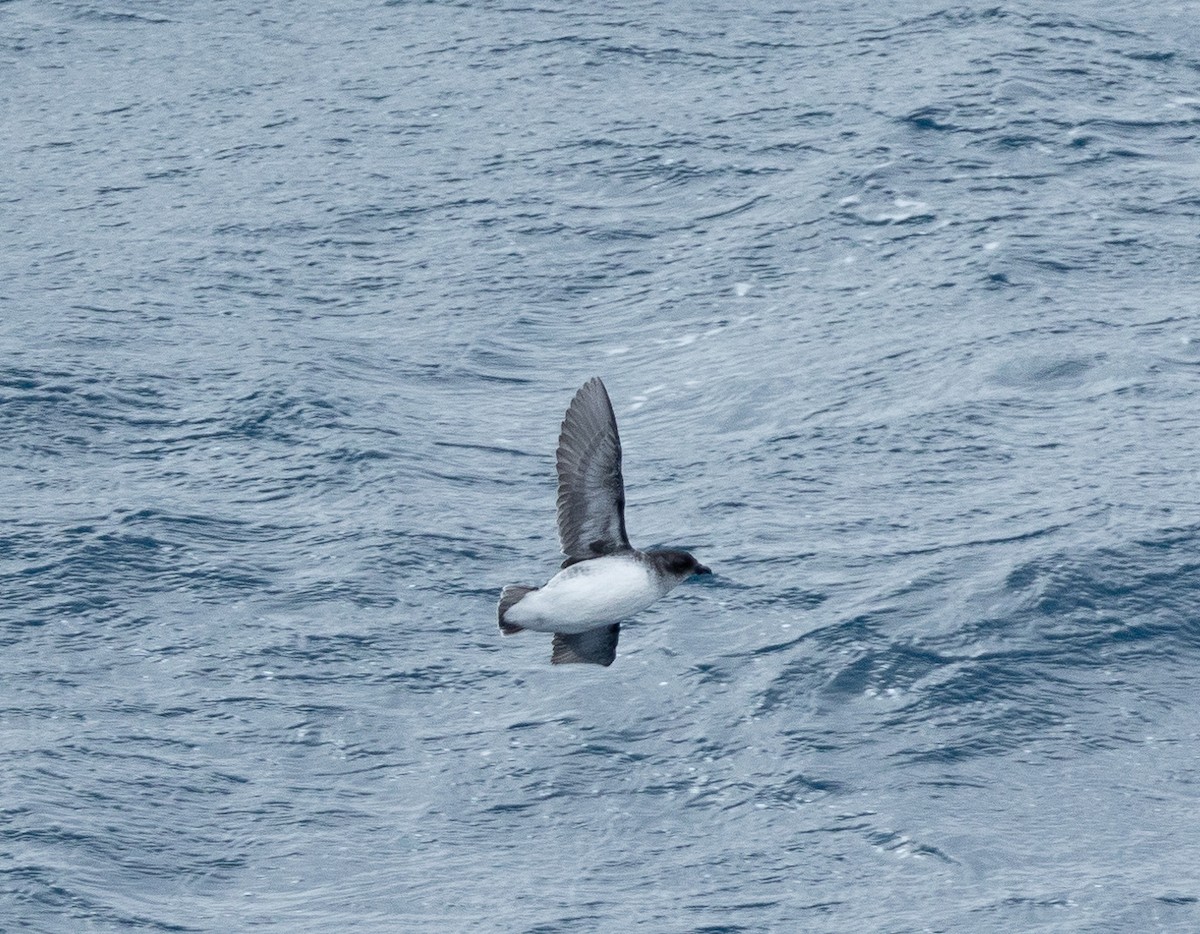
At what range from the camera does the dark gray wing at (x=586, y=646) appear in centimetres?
1717

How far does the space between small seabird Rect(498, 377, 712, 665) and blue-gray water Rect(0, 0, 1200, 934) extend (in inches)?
221

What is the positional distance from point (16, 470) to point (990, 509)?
434 inches

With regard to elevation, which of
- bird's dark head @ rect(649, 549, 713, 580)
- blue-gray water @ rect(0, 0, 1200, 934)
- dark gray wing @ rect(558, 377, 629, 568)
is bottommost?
blue-gray water @ rect(0, 0, 1200, 934)

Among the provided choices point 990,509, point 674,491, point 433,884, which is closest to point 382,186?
point 674,491

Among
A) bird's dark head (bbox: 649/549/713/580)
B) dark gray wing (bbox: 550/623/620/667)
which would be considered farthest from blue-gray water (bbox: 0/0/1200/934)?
bird's dark head (bbox: 649/549/713/580)

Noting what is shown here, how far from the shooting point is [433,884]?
21.7m

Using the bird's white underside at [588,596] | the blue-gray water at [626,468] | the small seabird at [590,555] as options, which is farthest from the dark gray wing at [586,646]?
the blue-gray water at [626,468]

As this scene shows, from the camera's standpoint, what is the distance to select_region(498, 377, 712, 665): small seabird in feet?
53.1

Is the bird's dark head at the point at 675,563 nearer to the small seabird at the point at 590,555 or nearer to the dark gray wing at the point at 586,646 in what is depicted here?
the small seabird at the point at 590,555

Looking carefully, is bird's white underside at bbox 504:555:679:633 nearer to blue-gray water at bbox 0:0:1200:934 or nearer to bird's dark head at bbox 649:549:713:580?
bird's dark head at bbox 649:549:713:580

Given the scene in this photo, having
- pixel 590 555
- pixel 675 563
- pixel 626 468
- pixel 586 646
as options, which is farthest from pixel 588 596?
pixel 626 468

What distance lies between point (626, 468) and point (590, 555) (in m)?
9.87

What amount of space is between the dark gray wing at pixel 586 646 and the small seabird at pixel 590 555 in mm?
539

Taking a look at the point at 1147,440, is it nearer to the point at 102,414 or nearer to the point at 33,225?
the point at 102,414
